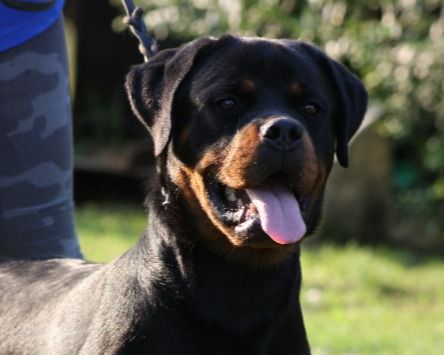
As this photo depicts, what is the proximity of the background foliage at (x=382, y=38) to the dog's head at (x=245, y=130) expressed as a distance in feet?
16.8

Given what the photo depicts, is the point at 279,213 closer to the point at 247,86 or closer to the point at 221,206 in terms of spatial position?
the point at 221,206

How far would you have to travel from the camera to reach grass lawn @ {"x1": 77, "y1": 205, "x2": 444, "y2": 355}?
7.16 metres

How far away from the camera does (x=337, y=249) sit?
10062mm

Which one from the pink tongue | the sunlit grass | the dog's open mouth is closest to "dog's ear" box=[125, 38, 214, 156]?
the dog's open mouth

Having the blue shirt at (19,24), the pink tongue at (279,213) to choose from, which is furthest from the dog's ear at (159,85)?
the blue shirt at (19,24)

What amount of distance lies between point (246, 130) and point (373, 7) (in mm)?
6353

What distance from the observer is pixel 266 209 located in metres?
3.91

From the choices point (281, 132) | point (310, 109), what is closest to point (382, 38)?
point (310, 109)

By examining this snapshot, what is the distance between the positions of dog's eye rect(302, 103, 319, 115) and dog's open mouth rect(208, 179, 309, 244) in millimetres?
278

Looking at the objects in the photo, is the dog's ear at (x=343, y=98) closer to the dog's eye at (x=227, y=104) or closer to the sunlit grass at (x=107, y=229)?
the dog's eye at (x=227, y=104)

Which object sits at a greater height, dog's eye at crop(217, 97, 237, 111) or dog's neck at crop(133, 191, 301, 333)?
dog's eye at crop(217, 97, 237, 111)

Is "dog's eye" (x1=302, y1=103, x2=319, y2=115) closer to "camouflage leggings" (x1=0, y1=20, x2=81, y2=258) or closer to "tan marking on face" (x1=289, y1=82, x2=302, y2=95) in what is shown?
"tan marking on face" (x1=289, y1=82, x2=302, y2=95)

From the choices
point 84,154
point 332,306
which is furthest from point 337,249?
point 84,154

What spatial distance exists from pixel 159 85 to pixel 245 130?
0.39 metres
